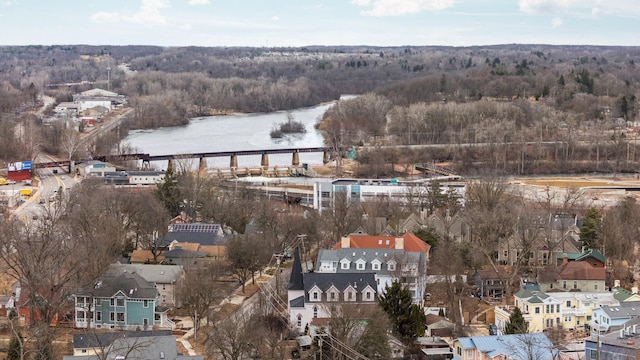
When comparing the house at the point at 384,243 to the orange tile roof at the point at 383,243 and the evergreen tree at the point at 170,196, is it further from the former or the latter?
the evergreen tree at the point at 170,196

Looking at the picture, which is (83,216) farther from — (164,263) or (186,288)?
(186,288)

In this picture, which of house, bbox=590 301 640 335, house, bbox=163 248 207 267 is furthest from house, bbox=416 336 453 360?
house, bbox=163 248 207 267

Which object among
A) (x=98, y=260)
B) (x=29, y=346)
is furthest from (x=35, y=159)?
(x=29, y=346)

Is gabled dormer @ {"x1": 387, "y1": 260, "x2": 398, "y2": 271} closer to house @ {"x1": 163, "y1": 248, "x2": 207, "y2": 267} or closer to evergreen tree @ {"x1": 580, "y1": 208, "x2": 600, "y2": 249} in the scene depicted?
house @ {"x1": 163, "y1": 248, "x2": 207, "y2": 267}

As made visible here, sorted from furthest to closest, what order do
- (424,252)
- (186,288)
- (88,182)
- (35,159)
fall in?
(35,159)
(88,182)
(424,252)
(186,288)

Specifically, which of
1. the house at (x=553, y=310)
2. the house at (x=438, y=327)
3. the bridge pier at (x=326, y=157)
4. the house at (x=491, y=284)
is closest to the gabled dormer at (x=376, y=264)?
the house at (x=491, y=284)

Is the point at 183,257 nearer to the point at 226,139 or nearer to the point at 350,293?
the point at 350,293
